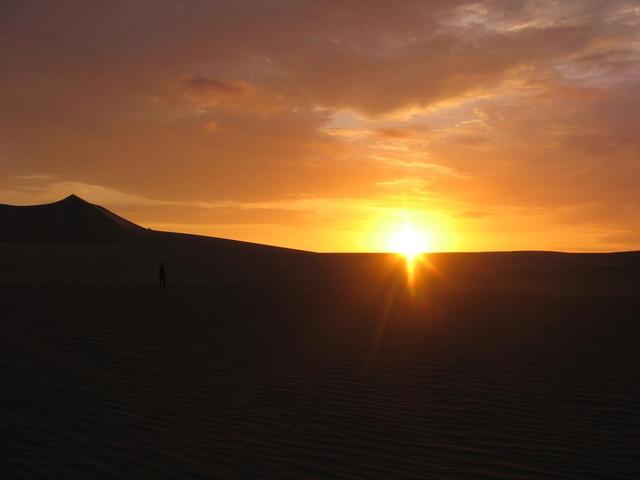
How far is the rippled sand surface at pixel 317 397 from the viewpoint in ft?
19.1

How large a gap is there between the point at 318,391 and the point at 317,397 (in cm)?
30

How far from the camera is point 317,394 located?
8289 millimetres

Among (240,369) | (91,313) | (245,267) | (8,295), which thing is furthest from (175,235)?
(240,369)

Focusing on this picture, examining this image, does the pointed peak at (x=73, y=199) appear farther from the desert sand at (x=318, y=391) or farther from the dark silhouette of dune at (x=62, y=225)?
the desert sand at (x=318, y=391)

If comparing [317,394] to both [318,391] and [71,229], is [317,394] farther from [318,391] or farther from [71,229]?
[71,229]

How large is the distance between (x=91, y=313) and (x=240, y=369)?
785cm

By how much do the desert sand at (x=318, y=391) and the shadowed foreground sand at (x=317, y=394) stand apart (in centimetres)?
3

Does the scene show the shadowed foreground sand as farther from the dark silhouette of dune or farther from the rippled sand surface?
the dark silhouette of dune

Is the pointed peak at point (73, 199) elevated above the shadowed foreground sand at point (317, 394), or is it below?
above

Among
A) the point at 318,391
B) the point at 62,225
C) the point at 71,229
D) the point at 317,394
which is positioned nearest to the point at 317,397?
the point at 317,394

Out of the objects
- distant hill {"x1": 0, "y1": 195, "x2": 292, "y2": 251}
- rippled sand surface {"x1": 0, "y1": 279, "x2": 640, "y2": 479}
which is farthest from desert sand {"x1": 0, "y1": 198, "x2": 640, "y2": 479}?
distant hill {"x1": 0, "y1": 195, "x2": 292, "y2": 251}

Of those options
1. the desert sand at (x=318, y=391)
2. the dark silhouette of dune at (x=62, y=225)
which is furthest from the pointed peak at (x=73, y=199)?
the desert sand at (x=318, y=391)

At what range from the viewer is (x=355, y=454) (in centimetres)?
603

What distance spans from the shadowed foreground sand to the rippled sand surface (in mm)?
30
